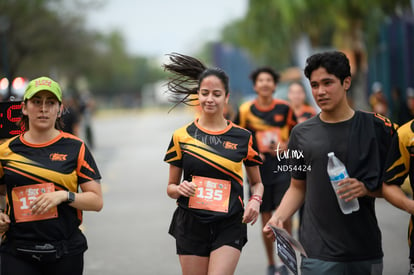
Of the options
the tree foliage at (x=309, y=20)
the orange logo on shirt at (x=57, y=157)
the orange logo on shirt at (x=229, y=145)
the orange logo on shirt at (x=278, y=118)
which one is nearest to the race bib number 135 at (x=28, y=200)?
the orange logo on shirt at (x=57, y=157)

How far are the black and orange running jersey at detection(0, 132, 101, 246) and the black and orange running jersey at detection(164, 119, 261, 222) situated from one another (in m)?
0.75

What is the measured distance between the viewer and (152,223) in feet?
32.4

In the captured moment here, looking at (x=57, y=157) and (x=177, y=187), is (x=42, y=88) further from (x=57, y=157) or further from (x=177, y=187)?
(x=177, y=187)

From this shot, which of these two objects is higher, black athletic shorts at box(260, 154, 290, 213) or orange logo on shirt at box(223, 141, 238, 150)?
orange logo on shirt at box(223, 141, 238, 150)

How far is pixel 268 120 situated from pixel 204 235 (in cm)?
290

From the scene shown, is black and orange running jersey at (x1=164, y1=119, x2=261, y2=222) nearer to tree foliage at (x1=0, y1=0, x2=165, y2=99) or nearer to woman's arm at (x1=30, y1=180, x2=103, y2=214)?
woman's arm at (x1=30, y1=180, x2=103, y2=214)

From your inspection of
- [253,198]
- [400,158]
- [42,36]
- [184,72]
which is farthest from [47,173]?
[42,36]

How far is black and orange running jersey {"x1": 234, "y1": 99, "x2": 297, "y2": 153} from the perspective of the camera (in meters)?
6.99

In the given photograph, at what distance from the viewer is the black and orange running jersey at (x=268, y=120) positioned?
6.99 m

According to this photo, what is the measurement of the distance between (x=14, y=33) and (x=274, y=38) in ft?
47.6

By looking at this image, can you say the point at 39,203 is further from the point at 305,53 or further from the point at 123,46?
the point at 123,46

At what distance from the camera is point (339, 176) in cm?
343

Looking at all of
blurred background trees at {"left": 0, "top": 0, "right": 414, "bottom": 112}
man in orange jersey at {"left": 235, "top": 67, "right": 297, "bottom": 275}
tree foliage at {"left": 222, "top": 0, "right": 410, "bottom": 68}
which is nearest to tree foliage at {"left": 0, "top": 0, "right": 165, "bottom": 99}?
blurred background trees at {"left": 0, "top": 0, "right": 414, "bottom": 112}

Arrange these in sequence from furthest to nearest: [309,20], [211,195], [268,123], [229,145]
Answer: [309,20], [268,123], [229,145], [211,195]
